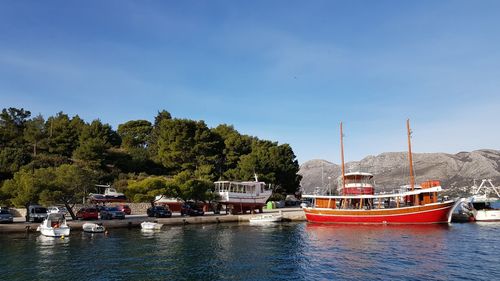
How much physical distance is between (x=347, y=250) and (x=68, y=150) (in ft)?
243

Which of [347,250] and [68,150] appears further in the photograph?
[68,150]

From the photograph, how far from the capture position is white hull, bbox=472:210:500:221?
188ft

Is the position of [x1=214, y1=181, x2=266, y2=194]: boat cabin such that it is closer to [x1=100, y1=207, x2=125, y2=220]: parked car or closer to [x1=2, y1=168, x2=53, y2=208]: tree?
[x1=100, y1=207, x2=125, y2=220]: parked car

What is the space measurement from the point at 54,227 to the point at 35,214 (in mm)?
10731

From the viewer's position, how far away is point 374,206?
60500 mm

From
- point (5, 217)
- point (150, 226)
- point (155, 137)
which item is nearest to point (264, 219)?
point (150, 226)

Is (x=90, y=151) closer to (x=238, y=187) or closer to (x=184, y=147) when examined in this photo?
(x=184, y=147)

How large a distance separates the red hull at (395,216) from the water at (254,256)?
7538 mm

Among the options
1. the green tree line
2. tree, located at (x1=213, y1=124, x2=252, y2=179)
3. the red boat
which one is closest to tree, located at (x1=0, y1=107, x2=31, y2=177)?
the green tree line

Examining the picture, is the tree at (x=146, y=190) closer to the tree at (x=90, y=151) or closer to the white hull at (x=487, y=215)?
the tree at (x=90, y=151)

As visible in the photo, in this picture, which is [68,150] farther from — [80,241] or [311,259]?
[311,259]

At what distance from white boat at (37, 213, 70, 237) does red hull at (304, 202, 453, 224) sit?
36060mm

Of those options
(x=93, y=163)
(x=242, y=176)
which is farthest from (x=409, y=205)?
(x=93, y=163)

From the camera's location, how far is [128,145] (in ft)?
342
